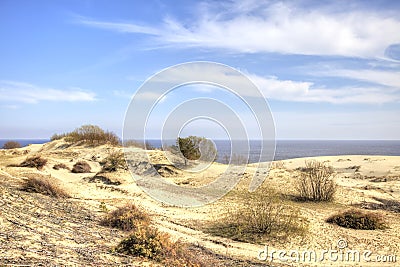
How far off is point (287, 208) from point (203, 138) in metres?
16.4

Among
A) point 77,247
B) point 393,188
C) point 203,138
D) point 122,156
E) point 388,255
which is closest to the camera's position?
point 77,247

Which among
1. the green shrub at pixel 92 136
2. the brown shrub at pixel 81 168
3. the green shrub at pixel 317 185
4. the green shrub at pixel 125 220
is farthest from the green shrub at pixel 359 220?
the green shrub at pixel 92 136

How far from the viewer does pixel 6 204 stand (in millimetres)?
9586

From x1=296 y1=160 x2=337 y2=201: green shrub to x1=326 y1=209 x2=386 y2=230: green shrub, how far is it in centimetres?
452

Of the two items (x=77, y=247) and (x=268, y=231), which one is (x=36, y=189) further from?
(x=268, y=231)

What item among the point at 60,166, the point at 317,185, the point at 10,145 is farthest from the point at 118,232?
the point at 10,145

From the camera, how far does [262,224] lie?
10.3m

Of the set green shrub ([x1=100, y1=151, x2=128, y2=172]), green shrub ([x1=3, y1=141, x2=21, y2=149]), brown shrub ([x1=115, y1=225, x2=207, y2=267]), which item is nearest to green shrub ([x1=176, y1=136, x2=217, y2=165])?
green shrub ([x1=100, y1=151, x2=128, y2=172])

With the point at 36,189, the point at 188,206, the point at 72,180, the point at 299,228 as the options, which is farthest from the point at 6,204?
the point at 72,180

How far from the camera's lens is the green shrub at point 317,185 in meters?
16.1

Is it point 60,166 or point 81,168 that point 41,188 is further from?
point 60,166

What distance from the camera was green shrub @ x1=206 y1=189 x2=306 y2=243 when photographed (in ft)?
33.1

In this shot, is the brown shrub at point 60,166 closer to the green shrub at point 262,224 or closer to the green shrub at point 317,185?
the green shrub at point 262,224

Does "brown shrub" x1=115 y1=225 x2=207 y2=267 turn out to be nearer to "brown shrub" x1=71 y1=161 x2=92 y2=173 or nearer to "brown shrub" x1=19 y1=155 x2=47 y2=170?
"brown shrub" x1=19 y1=155 x2=47 y2=170
